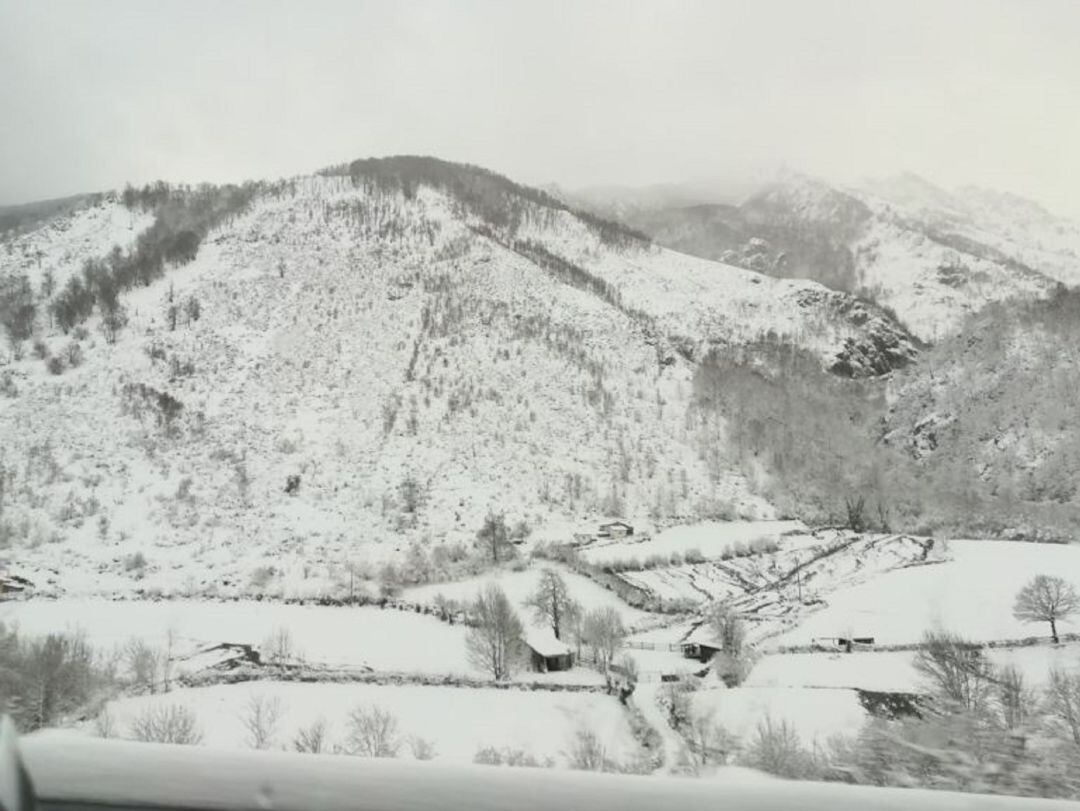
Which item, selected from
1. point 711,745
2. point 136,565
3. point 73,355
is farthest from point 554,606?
point 73,355

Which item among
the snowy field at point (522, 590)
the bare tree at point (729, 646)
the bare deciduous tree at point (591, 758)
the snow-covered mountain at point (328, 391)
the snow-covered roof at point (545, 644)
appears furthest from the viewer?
the snow-covered mountain at point (328, 391)

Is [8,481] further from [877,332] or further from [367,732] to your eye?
[877,332]

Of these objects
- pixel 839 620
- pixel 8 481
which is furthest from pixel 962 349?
pixel 8 481

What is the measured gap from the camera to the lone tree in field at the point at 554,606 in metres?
37.4

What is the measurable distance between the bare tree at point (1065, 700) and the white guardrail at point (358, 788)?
4.89 ft

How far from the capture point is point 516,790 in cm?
174

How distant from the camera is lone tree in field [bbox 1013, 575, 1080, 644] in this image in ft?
125

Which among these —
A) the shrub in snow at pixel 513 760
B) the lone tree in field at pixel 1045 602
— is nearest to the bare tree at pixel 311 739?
the shrub in snow at pixel 513 760

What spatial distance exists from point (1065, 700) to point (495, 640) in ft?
87.5

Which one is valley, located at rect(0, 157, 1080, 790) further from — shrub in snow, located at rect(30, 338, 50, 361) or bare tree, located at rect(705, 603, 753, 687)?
shrub in snow, located at rect(30, 338, 50, 361)

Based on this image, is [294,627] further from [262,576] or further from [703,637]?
[703,637]

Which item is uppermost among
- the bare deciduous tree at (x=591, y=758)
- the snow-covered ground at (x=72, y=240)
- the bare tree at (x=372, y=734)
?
the snow-covered ground at (x=72, y=240)

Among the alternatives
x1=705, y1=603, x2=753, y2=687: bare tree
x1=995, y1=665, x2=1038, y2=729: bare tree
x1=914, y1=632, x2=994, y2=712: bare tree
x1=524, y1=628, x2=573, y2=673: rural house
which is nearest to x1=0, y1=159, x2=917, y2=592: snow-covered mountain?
x1=705, y1=603, x2=753, y2=687: bare tree

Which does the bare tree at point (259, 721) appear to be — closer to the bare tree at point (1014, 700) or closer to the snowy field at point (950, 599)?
the bare tree at point (1014, 700)
